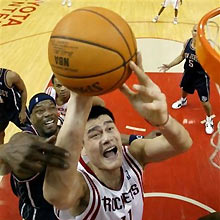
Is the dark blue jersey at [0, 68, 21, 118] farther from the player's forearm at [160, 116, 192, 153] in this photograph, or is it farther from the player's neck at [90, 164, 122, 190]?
the player's forearm at [160, 116, 192, 153]

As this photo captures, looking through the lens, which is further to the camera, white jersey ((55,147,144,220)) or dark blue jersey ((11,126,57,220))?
dark blue jersey ((11,126,57,220))

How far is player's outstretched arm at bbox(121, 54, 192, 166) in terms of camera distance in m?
1.44

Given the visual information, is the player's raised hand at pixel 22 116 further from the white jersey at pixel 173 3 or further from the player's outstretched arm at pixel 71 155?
the white jersey at pixel 173 3

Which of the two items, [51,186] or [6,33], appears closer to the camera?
[51,186]

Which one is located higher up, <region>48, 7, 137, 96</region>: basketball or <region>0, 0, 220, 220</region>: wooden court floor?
<region>48, 7, 137, 96</region>: basketball

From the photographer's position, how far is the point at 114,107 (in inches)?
195

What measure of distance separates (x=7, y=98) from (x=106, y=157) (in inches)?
77.1

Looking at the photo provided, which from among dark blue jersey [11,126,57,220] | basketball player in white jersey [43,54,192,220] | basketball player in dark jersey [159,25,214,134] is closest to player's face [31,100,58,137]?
dark blue jersey [11,126,57,220]

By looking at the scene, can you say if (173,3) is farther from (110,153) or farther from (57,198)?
(57,198)

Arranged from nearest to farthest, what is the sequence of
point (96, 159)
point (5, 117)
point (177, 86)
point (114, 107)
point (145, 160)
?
1. point (96, 159)
2. point (145, 160)
3. point (5, 117)
4. point (114, 107)
5. point (177, 86)

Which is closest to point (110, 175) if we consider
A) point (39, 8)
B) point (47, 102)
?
point (47, 102)

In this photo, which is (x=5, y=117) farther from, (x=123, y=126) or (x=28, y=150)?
(x=28, y=150)

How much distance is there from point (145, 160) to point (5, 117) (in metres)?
2.09

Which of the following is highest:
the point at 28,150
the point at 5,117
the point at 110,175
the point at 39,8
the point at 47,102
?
the point at 28,150
